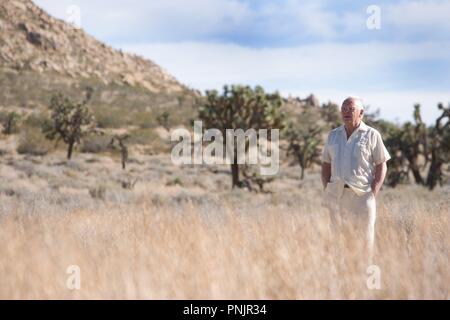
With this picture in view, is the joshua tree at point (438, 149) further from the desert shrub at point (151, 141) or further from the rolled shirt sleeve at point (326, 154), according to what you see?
the desert shrub at point (151, 141)

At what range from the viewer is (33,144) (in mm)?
37812

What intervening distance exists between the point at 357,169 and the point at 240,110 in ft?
61.6

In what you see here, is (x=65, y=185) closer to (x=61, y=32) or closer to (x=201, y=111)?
(x=201, y=111)

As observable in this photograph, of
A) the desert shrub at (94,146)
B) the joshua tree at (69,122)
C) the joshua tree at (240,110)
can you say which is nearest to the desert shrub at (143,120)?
the desert shrub at (94,146)

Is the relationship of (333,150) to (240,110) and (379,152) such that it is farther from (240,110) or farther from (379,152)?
(240,110)

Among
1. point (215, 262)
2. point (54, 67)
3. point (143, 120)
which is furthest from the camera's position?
point (54, 67)

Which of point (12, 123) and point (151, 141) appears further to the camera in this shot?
point (151, 141)

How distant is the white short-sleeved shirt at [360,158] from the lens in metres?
4.75

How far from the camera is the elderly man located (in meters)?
4.75

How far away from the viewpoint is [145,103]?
65625mm

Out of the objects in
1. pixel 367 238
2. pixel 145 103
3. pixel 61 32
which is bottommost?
pixel 367 238

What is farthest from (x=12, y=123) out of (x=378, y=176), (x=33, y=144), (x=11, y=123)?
(x=378, y=176)
